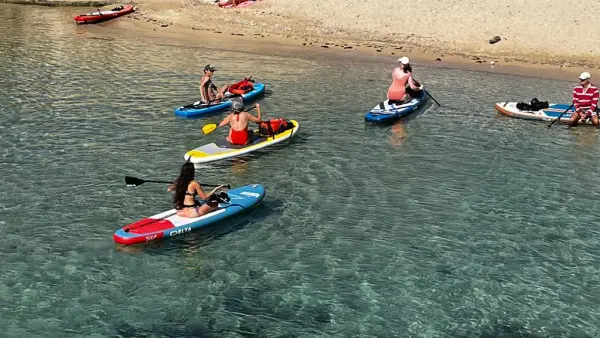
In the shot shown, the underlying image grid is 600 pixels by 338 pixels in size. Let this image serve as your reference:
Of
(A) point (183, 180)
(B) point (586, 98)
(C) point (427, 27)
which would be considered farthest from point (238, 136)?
(C) point (427, 27)

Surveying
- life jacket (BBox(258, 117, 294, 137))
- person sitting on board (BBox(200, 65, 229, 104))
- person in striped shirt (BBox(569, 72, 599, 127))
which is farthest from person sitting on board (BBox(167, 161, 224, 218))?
person in striped shirt (BBox(569, 72, 599, 127))

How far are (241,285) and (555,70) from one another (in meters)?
26.7

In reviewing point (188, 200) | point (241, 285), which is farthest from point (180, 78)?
point (241, 285)

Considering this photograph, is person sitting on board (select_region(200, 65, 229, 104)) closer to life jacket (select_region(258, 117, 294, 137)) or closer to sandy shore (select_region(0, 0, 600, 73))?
life jacket (select_region(258, 117, 294, 137))

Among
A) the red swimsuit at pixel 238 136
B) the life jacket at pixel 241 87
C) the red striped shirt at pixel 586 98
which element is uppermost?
the red striped shirt at pixel 586 98

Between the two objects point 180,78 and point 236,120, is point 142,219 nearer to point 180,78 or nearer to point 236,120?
point 236,120

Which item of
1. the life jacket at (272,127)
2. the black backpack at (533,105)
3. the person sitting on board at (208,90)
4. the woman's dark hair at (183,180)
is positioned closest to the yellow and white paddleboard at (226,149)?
the life jacket at (272,127)

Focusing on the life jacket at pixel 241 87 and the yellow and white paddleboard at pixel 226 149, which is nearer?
the yellow and white paddleboard at pixel 226 149

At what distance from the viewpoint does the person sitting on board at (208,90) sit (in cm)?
2458

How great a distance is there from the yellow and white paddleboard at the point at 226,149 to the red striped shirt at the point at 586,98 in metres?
11.2

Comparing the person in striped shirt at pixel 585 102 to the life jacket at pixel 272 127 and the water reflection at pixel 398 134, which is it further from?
the life jacket at pixel 272 127

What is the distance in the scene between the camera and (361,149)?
2145 cm

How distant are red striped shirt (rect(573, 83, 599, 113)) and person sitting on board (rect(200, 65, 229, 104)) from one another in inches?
530

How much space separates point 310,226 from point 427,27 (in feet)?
92.3
